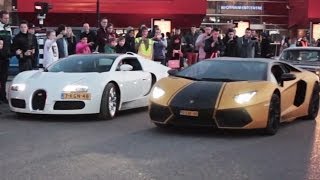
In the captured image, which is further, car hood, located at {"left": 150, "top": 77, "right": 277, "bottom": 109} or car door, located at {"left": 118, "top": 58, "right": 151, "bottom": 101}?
car door, located at {"left": 118, "top": 58, "right": 151, "bottom": 101}

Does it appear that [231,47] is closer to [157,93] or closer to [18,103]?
[18,103]

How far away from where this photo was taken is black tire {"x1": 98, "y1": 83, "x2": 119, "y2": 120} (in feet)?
35.8

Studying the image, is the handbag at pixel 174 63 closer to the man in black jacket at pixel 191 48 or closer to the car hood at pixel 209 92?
the man in black jacket at pixel 191 48

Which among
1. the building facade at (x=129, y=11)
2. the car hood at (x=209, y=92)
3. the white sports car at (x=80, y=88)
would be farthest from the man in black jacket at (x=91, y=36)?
the building facade at (x=129, y=11)

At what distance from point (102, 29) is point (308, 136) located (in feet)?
Result: 26.3

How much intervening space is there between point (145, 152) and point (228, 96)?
1.85 metres

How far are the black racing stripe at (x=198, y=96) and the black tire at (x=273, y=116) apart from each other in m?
0.82

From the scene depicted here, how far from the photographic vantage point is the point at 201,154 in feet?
25.7

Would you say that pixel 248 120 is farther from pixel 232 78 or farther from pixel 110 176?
pixel 110 176

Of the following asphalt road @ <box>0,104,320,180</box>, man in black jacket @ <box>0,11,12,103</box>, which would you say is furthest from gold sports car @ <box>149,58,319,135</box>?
man in black jacket @ <box>0,11,12,103</box>

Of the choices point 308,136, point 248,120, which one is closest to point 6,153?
point 248,120

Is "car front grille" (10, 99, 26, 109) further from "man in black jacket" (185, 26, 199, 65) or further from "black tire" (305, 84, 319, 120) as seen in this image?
"man in black jacket" (185, 26, 199, 65)

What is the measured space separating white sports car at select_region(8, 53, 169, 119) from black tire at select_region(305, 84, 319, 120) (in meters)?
3.26

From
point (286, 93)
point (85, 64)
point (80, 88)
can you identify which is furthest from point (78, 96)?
point (286, 93)
